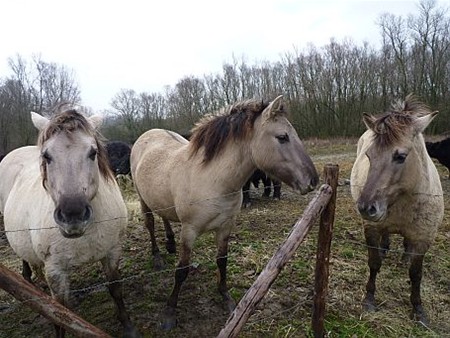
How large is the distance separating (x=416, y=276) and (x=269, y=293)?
138 cm

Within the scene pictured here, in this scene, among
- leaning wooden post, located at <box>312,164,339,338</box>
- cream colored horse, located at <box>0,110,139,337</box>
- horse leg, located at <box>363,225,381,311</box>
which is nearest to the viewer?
cream colored horse, located at <box>0,110,139,337</box>

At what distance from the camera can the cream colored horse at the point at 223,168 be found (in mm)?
3076

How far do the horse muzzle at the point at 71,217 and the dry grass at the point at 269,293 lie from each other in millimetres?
974

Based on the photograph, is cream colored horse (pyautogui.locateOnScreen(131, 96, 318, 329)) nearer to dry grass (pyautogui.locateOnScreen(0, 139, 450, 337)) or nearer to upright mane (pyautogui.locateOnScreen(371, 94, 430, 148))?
dry grass (pyautogui.locateOnScreen(0, 139, 450, 337))

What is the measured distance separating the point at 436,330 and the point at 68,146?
3.47 meters

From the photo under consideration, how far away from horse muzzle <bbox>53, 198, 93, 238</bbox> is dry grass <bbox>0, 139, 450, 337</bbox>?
0.97 m

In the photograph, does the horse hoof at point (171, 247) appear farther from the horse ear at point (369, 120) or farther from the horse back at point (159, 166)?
the horse ear at point (369, 120)

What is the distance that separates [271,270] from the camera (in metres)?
2.33

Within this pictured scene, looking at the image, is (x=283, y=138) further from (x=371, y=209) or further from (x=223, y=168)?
(x=371, y=209)

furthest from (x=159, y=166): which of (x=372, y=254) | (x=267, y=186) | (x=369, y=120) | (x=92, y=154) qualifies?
(x=267, y=186)

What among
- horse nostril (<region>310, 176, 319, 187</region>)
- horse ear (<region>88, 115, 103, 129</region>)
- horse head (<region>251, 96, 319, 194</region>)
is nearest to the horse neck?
horse head (<region>251, 96, 319, 194</region>)

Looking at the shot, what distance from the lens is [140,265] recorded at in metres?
4.59

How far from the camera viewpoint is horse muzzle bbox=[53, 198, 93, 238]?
2227mm

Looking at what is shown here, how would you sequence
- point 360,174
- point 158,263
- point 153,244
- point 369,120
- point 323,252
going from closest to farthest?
point 323,252 → point 369,120 → point 360,174 → point 158,263 → point 153,244
